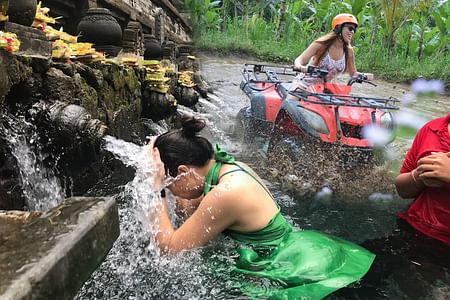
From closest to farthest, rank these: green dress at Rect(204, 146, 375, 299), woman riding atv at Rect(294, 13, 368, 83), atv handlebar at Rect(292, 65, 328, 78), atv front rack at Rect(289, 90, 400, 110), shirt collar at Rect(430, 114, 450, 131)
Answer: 1. green dress at Rect(204, 146, 375, 299)
2. shirt collar at Rect(430, 114, 450, 131)
3. atv front rack at Rect(289, 90, 400, 110)
4. atv handlebar at Rect(292, 65, 328, 78)
5. woman riding atv at Rect(294, 13, 368, 83)

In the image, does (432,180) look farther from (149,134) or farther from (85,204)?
(149,134)

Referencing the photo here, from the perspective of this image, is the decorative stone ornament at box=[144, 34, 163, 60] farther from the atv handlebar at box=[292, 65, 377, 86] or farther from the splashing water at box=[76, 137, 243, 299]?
the splashing water at box=[76, 137, 243, 299]

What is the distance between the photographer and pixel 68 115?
2348mm

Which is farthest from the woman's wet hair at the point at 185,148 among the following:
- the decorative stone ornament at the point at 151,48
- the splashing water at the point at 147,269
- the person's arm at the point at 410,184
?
the decorative stone ornament at the point at 151,48

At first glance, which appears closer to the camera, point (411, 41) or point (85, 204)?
point (85, 204)

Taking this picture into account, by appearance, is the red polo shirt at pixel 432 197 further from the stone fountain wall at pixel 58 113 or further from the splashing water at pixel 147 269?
the stone fountain wall at pixel 58 113

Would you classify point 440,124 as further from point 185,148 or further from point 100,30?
point 100,30

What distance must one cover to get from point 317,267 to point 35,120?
172 centimetres

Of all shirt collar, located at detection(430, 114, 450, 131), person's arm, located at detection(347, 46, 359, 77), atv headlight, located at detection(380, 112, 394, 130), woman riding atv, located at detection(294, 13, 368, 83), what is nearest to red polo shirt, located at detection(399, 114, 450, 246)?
shirt collar, located at detection(430, 114, 450, 131)

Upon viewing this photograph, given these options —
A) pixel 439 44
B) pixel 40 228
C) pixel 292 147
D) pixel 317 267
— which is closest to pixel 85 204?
pixel 40 228

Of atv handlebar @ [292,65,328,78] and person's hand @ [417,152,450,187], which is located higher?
atv handlebar @ [292,65,328,78]

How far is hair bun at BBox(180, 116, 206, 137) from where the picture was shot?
6.64 ft

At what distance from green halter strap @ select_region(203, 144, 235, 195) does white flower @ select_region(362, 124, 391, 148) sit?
252cm

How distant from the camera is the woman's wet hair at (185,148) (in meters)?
2.03
